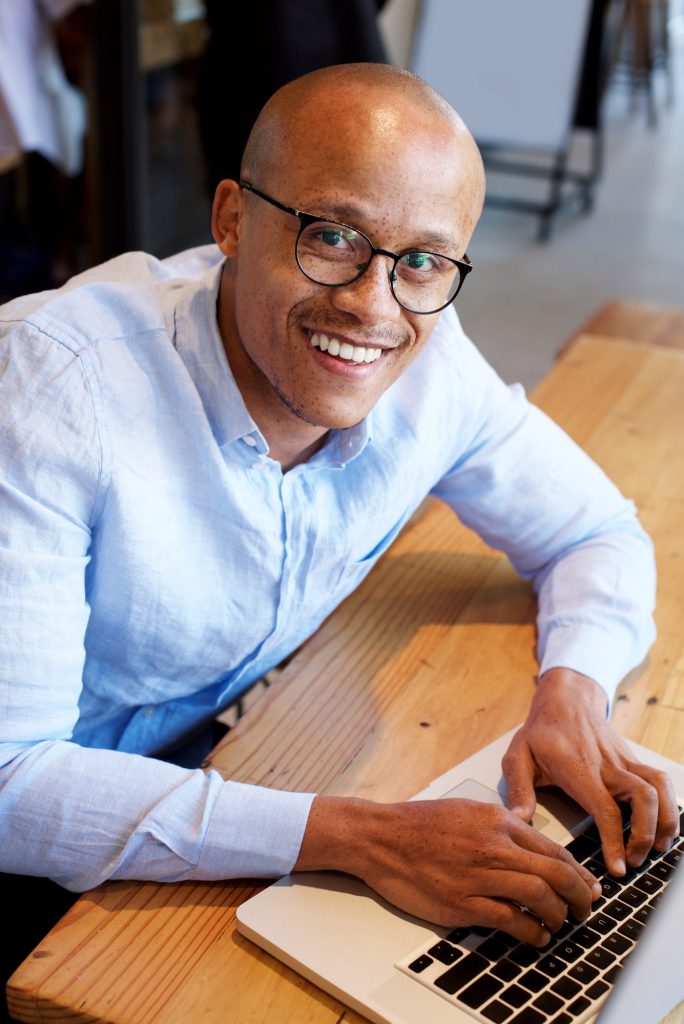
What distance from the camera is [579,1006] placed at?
0.85 meters

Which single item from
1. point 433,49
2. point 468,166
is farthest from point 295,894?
point 433,49

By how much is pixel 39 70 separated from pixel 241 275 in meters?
2.29

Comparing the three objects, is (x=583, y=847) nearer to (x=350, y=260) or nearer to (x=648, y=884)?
(x=648, y=884)

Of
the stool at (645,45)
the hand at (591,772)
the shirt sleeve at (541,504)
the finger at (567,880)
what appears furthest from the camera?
the stool at (645,45)

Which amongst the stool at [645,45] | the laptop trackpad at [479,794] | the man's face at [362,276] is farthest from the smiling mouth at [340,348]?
the stool at [645,45]

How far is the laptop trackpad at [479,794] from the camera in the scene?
107 centimetres

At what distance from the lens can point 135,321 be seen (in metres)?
1.11

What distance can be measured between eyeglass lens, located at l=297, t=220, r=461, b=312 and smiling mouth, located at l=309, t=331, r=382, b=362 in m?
0.05

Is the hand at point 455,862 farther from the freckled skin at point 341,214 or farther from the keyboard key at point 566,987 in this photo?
the freckled skin at point 341,214

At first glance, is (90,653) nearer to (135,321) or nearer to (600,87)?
(135,321)

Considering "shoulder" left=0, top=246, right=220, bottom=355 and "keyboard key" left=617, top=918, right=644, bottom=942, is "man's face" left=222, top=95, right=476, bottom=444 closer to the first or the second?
"shoulder" left=0, top=246, right=220, bottom=355

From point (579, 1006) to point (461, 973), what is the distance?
85 mm

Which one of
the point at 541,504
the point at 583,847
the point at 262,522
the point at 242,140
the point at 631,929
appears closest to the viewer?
the point at 631,929

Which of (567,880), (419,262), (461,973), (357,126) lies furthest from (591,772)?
(357,126)
